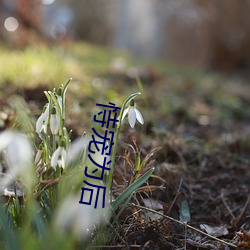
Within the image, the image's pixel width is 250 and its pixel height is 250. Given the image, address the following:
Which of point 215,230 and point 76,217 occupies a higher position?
point 76,217

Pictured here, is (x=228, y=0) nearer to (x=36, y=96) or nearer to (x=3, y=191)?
(x=36, y=96)

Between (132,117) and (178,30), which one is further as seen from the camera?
(178,30)

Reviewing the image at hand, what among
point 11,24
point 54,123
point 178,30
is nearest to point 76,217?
point 54,123

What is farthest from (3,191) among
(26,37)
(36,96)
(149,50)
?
(149,50)

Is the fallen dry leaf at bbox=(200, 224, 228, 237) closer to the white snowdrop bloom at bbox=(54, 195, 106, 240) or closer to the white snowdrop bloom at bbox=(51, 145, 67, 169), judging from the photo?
the white snowdrop bloom at bbox=(54, 195, 106, 240)

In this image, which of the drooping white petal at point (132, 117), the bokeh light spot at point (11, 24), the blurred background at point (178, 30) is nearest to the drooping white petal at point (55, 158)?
the drooping white petal at point (132, 117)

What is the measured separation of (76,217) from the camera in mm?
1089

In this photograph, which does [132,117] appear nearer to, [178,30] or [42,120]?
[42,120]

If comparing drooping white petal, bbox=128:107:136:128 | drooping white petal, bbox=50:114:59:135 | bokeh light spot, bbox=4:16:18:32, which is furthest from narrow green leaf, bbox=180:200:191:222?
bokeh light spot, bbox=4:16:18:32

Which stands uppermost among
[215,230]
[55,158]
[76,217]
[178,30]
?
[178,30]

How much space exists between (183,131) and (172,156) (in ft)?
2.37

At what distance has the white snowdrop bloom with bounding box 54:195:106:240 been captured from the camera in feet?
3.34

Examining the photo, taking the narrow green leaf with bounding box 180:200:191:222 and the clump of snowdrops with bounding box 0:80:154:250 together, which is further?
the narrow green leaf with bounding box 180:200:191:222

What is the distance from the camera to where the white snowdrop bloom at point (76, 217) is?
1.02 meters
